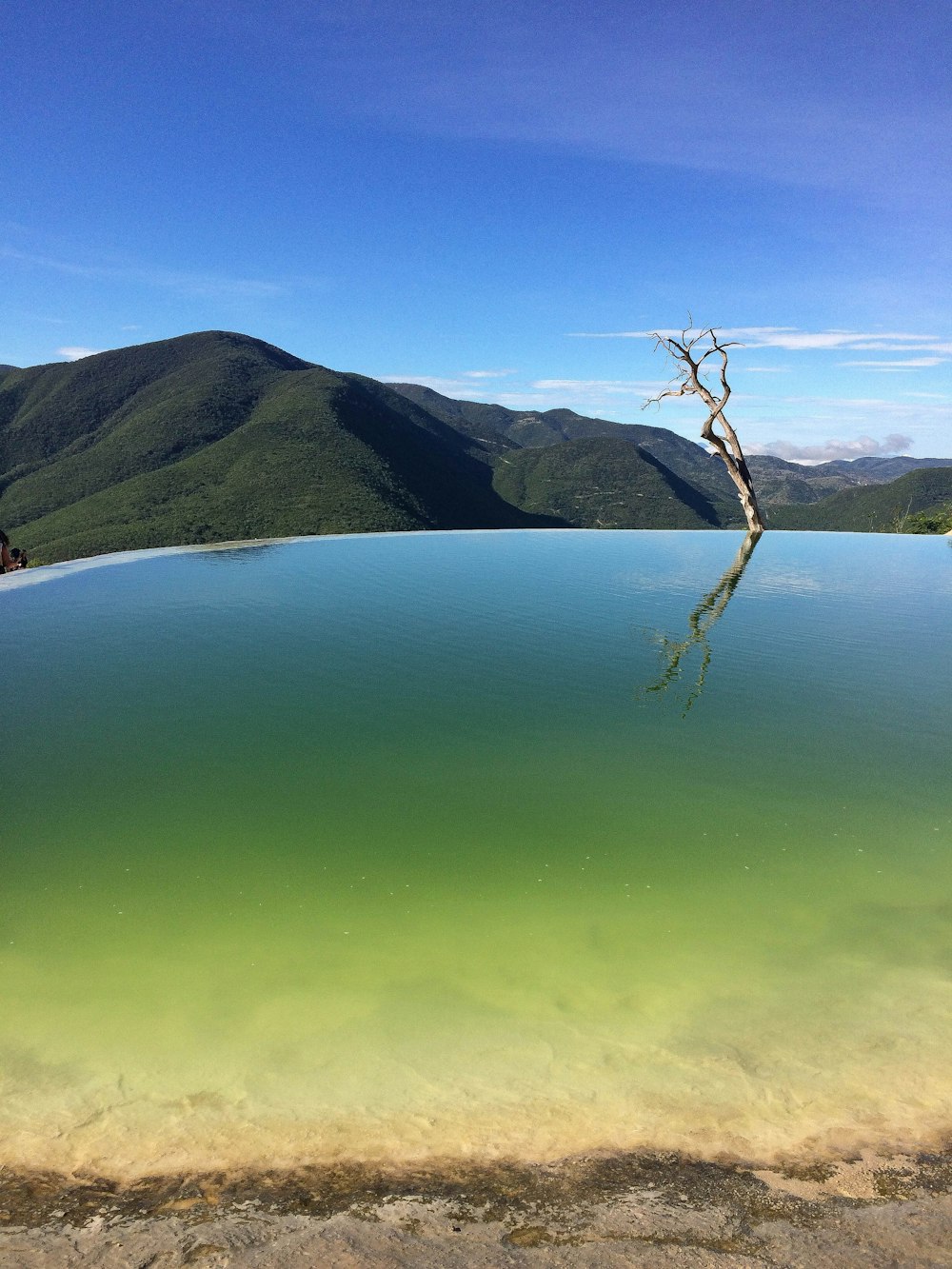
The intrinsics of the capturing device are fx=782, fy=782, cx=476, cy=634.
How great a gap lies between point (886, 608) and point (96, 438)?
111640mm

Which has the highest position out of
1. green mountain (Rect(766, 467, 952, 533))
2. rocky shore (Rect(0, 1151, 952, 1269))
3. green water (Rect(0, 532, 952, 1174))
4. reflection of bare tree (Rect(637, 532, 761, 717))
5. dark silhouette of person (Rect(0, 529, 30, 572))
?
green mountain (Rect(766, 467, 952, 533))

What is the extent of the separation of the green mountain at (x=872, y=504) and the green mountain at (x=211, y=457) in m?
38.4

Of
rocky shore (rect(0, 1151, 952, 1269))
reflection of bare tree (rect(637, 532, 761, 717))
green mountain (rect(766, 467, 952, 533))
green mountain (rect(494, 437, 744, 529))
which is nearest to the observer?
rocky shore (rect(0, 1151, 952, 1269))

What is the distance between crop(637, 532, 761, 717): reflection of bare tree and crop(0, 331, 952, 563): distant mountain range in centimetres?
3762

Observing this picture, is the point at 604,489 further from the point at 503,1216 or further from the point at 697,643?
the point at 503,1216

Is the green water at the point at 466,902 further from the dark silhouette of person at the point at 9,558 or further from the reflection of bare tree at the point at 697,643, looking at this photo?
Result: the dark silhouette of person at the point at 9,558

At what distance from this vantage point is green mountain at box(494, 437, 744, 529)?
101 metres

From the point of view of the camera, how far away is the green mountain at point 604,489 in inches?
3967

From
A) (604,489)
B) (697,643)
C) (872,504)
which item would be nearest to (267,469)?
(697,643)

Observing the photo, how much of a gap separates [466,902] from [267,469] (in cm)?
6110

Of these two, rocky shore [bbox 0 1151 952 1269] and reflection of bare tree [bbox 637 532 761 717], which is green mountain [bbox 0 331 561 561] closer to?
reflection of bare tree [bbox 637 532 761 717]

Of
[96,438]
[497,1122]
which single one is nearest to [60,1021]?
[497,1122]

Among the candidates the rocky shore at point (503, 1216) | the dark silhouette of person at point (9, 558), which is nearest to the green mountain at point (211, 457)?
the dark silhouette of person at point (9, 558)

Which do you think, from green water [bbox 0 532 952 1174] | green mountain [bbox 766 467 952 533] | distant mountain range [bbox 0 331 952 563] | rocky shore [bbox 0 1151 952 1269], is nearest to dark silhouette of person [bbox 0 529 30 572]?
green water [bbox 0 532 952 1174]
